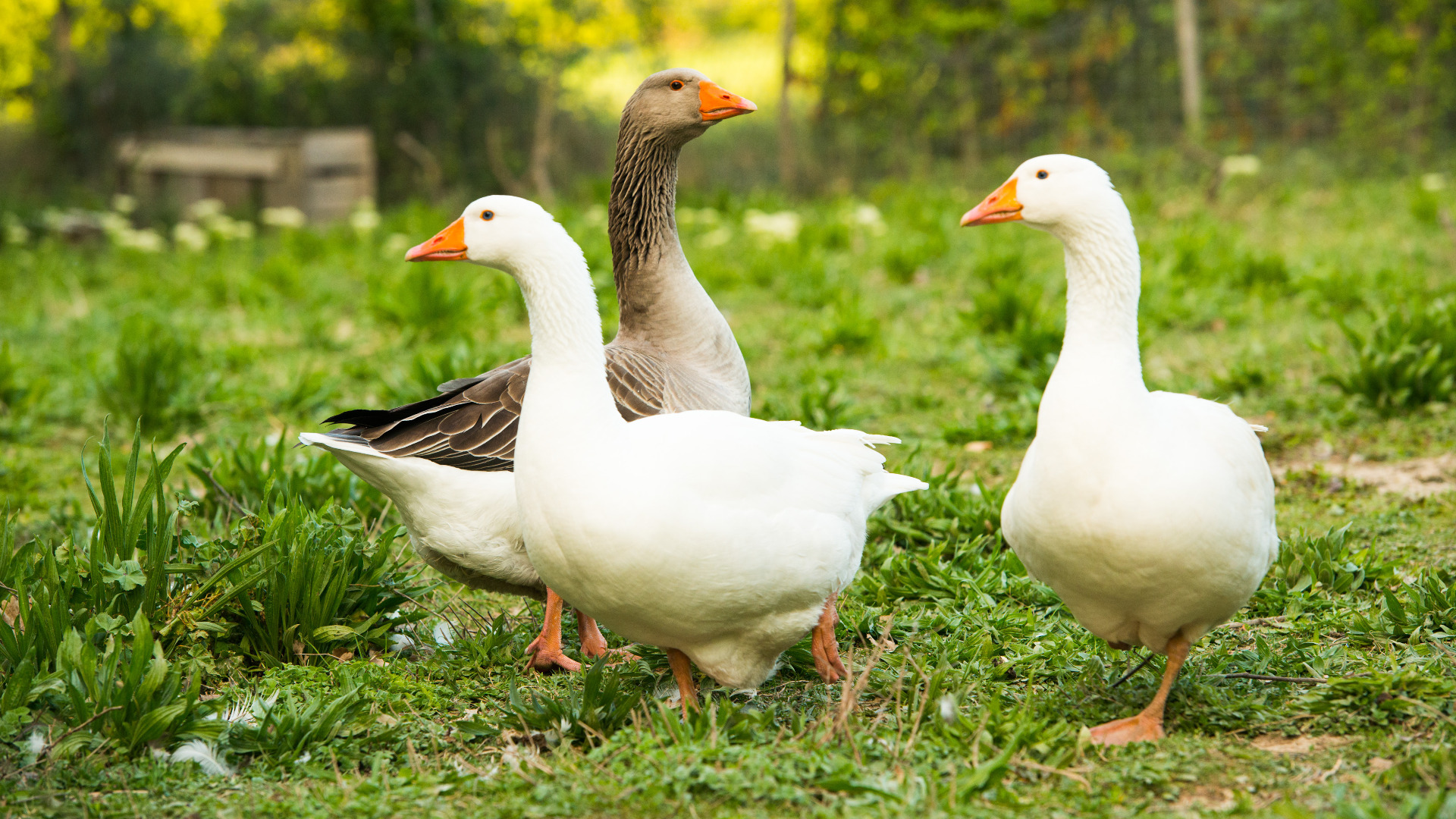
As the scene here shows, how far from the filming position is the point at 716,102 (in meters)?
4.07

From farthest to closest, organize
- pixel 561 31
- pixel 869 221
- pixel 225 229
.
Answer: pixel 561 31, pixel 225 229, pixel 869 221

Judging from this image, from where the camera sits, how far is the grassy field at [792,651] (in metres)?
2.37

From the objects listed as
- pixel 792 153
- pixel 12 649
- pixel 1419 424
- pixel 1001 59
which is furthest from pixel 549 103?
pixel 12 649

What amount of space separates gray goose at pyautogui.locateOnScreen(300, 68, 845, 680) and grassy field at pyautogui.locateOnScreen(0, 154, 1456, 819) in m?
0.17

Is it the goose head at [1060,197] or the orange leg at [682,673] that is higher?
the goose head at [1060,197]

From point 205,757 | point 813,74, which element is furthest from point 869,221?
point 205,757

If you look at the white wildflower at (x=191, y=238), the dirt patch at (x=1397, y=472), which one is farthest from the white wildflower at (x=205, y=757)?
the white wildflower at (x=191, y=238)

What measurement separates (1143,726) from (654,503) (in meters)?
1.22

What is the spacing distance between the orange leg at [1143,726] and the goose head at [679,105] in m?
2.43

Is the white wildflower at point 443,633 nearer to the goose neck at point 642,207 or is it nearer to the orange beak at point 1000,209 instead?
the goose neck at point 642,207

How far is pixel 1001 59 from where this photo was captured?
45.3ft

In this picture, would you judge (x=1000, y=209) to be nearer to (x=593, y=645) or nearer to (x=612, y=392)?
(x=612, y=392)

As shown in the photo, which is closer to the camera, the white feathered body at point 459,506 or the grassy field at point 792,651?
the grassy field at point 792,651

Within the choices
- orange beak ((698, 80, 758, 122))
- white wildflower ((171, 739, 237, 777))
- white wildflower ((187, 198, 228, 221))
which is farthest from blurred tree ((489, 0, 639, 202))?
white wildflower ((171, 739, 237, 777))
